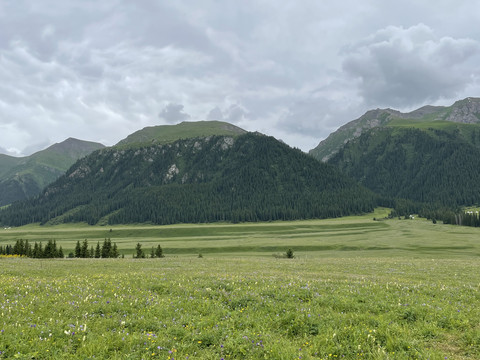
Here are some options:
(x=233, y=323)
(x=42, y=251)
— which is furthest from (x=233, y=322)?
(x=42, y=251)

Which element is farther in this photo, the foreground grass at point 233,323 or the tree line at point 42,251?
the tree line at point 42,251

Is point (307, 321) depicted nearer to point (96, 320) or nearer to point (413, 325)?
point (413, 325)

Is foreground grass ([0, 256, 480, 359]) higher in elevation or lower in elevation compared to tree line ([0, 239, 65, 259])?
higher

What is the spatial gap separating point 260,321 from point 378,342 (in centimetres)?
405

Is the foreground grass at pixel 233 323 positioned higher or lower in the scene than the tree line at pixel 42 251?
higher

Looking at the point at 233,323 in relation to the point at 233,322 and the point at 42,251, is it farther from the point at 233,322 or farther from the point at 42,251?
the point at 42,251

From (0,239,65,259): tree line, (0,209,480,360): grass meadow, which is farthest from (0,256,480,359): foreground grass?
(0,239,65,259): tree line

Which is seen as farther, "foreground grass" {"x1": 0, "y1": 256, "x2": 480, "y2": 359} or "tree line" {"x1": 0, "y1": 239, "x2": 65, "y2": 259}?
"tree line" {"x1": 0, "y1": 239, "x2": 65, "y2": 259}

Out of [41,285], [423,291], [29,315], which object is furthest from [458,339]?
[41,285]

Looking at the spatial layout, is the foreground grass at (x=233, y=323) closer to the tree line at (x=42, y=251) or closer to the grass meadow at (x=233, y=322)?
the grass meadow at (x=233, y=322)

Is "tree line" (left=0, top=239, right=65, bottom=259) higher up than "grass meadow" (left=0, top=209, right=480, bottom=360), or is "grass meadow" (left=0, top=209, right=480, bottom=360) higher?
"grass meadow" (left=0, top=209, right=480, bottom=360)

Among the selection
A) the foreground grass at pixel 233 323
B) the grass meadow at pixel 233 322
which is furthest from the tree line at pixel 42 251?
the foreground grass at pixel 233 323

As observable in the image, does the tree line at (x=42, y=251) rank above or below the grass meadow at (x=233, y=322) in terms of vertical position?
below

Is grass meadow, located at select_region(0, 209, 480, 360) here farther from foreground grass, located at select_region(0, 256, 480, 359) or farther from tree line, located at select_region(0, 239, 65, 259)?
tree line, located at select_region(0, 239, 65, 259)
